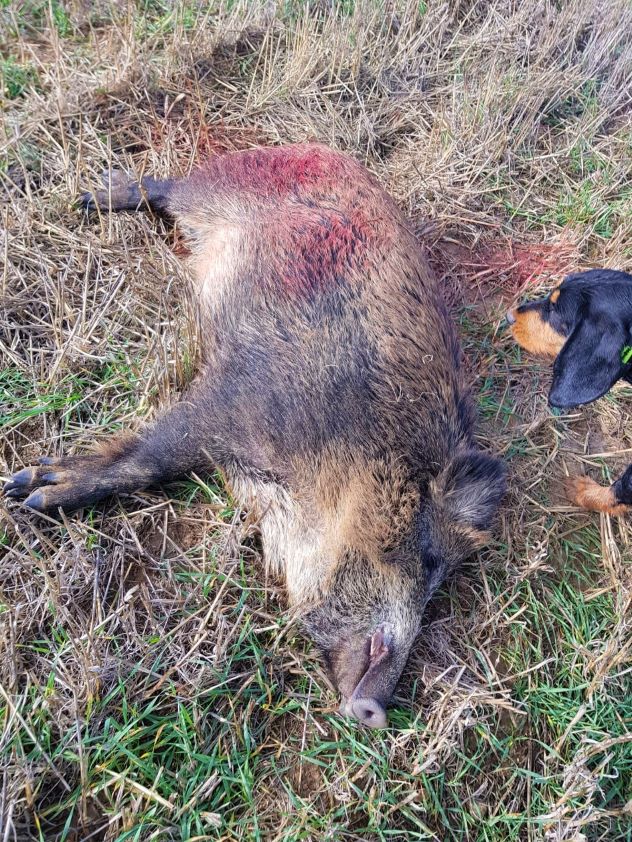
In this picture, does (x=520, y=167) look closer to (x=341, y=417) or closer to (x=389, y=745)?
(x=341, y=417)

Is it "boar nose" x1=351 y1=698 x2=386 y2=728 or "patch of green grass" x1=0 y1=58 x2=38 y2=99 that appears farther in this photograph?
"patch of green grass" x1=0 y1=58 x2=38 y2=99

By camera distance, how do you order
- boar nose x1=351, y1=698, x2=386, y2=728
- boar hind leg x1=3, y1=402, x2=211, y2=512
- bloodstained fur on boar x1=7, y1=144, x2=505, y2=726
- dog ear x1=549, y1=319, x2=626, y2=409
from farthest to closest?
dog ear x1=549, y1=319, x2=626, y2=409, boar hind leg x1=3, y1=402, x2=211, y2=512, bloodstained fur on boar x1=7, y1=144, x2=505, y2=726, boar nose x1=351, y1=698, x2=386, y2=728

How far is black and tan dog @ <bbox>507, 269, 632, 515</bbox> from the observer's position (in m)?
2.76

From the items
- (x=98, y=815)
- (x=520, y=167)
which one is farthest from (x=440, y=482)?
(x=520, y=167)

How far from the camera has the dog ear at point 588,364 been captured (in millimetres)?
2750

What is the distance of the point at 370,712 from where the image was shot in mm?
2143

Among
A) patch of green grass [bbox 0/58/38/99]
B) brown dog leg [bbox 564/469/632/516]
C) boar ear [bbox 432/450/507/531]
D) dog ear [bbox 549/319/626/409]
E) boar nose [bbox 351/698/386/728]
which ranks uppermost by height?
patch of green grass [bbox 0/58/38/99]

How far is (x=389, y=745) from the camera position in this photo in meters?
2.31

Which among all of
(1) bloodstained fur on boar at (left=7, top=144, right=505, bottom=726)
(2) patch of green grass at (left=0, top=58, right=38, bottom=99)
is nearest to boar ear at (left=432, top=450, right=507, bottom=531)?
(1) bloodstained fur on boar at (left=7, top=144, right=505, bottom=726)

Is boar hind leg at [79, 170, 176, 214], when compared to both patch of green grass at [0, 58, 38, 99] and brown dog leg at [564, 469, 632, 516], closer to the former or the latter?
patch of green grass at [0, 58, 38, 99]

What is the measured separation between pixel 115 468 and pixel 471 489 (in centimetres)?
139

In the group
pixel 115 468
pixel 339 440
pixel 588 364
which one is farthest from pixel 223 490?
pixel 588 364

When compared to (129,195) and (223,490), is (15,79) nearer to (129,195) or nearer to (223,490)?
(129,195)

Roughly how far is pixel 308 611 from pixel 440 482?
2.24ft
